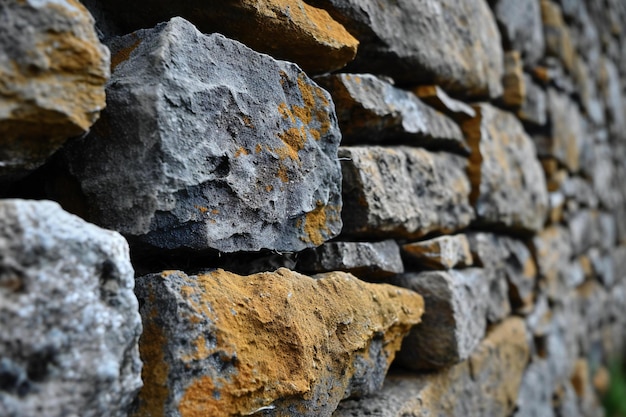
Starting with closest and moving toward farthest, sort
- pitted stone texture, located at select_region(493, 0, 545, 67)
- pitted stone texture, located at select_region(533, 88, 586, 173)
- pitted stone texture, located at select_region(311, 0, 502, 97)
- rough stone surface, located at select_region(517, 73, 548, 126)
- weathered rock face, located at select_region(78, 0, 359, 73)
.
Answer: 1. weathered rock face, located at select_region(78, 0, 359, 73)
2. pitted stone texture, located at select_region(311, 0, 502, 97)
3. pitted stone texture, located at select_region(493, 0, 545, 67)
4. rough stone surface, located at select_region(517, 73, 548, 126)
5. pitted stone texture, located at select_region(533, 88, 586, 173)

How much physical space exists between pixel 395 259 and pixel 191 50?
0.71m

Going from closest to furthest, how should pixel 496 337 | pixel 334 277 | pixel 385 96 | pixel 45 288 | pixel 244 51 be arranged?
pixel 45 288, pixel 244 51, pixel 334 277, pixel 385 96, pixel 496 337

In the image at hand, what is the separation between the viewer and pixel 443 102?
61.3 inches

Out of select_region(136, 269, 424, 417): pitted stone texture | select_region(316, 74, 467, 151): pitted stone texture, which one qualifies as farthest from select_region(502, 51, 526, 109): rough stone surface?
select_region(136, 269, 424, 417): pitted stone texture

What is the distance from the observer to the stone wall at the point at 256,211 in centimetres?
62

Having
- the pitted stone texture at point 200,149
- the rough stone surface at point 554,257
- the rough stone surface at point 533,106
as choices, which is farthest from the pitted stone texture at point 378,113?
the rough stone surface at point 554,257

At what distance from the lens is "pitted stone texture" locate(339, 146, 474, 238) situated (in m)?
1.18

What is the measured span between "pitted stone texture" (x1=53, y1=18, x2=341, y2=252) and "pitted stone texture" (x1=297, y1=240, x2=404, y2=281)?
0.11m

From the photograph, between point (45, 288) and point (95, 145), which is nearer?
point (45, 288)

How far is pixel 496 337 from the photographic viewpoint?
1727 millimetres

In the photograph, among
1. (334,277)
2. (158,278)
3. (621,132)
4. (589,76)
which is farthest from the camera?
(621,132)

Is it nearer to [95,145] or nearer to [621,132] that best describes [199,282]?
[95,145]

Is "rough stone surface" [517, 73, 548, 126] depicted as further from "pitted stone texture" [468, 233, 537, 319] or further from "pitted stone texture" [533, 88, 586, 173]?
"pitted stone texture" [468, 233, 537, 319]

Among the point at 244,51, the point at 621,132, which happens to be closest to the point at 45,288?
the point at 244,51
